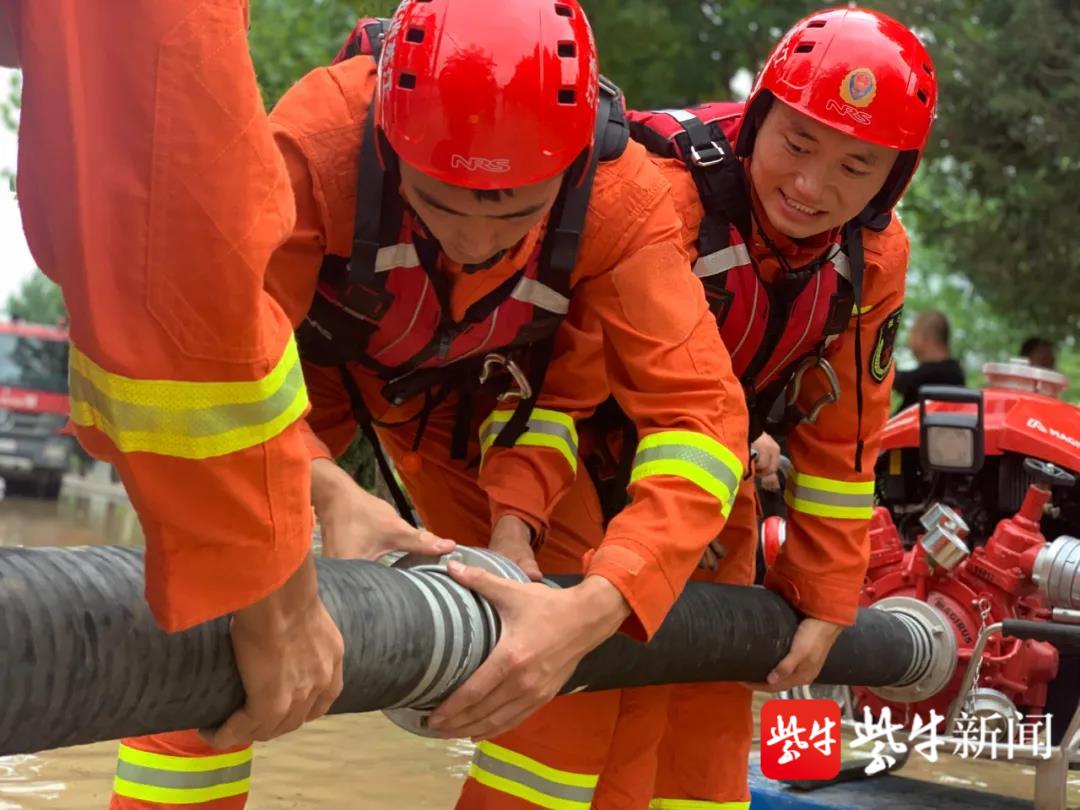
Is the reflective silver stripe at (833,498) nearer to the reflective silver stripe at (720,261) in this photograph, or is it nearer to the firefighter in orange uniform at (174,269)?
the reflective silver stripe at (720,261)

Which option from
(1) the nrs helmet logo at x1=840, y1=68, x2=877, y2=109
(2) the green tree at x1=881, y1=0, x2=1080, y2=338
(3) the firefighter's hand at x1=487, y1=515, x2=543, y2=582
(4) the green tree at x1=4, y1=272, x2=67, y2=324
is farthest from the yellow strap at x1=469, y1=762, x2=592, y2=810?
(4) the green tree at x1=4, y1=272, x2=67, y2=324

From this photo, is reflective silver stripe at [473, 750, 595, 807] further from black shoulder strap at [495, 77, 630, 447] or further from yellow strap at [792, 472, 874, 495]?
yellow strap at [792, 472, 874, 495]

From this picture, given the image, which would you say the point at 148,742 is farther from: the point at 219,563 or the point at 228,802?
the point at 219,563

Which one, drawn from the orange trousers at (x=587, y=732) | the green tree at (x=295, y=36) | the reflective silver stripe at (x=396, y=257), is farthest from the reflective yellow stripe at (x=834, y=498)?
the green tree at (x=295, y=36)

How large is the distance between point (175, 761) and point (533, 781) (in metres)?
0.69

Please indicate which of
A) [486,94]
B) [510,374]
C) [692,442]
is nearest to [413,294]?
[510,374]

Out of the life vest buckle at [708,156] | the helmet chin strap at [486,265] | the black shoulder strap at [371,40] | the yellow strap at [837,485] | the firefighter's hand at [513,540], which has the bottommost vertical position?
the yellow strap at [837,485]

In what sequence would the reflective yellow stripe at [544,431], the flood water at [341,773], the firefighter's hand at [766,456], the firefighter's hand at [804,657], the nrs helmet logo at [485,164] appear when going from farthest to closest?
the flood water at [341,773] → the firefighter's hand at [766,456] → the firefighter's hand at [804,657] → the reflective yellow stripe at [544,431] → the nrs helmet logo at [485,164]

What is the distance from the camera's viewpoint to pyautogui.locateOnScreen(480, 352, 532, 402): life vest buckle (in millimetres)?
2951

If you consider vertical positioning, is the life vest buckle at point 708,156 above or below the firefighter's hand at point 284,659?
above

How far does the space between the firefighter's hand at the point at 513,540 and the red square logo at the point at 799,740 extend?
1694 millimetres

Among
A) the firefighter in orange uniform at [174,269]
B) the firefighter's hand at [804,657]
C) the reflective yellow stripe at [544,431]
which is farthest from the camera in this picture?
the firefighter's hand at [804,657]

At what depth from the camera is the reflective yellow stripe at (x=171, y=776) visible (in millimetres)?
2674

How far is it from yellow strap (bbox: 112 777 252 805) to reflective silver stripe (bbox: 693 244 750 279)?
1443 millimetres
